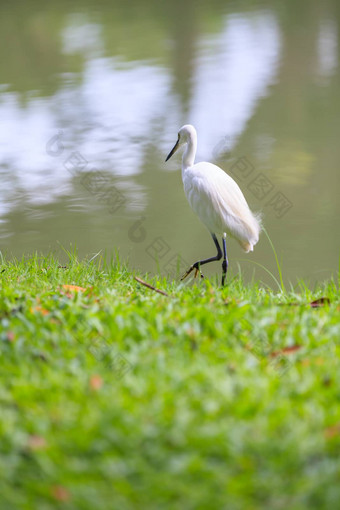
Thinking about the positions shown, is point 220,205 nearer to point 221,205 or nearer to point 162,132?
point 221,205

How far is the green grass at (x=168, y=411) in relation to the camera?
1308 mm

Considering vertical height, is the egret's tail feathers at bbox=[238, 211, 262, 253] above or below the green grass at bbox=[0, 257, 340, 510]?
below

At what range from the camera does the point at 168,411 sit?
1483mm

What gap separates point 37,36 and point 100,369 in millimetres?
9782

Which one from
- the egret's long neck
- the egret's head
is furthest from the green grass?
the egret's head

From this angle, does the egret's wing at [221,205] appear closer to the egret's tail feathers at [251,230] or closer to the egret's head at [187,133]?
the egret's tail feathers at [251,230]

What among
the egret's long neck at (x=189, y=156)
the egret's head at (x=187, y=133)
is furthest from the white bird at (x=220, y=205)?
the egret's head at (x=187, y=133)

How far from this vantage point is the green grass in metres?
1.31

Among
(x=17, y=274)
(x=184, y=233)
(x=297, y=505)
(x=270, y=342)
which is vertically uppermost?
(x=297, y=505)

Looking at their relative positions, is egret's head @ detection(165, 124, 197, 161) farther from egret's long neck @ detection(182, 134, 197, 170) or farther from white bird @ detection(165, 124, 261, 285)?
white bird @ detection(165, 124, 261, 285)

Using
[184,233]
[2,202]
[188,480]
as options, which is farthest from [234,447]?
[2,202]

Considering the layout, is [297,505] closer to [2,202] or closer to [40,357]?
[40,357]

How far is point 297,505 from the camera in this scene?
4.17 ft

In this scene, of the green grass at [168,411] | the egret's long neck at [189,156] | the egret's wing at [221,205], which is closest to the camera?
the green grass at [168,411]
